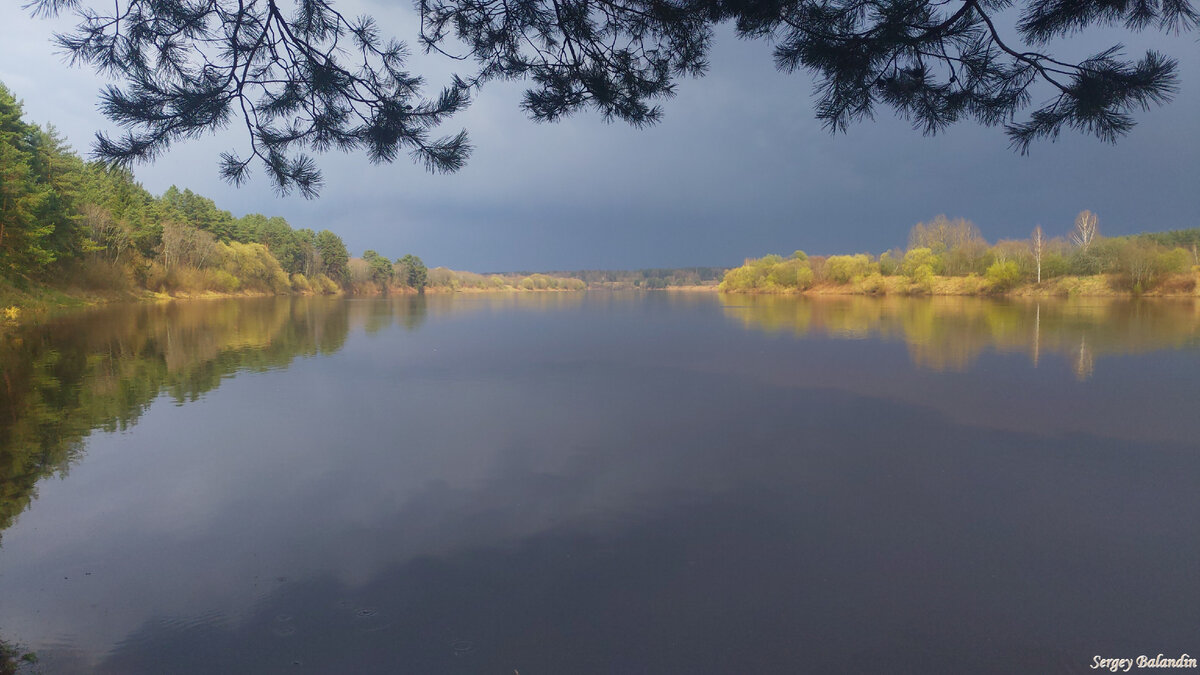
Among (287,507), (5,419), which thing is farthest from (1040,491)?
(5,419)

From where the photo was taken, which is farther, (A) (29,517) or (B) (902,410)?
(B) (902,410)

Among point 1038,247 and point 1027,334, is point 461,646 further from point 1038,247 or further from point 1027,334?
point 1038,247

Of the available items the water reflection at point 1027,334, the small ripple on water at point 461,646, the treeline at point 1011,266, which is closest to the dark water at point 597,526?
the small ripple on water at point 461,646

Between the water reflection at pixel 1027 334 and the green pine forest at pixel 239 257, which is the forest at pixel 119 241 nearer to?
the green pine forest at pixel 239 257

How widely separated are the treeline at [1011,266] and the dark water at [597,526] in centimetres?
4826

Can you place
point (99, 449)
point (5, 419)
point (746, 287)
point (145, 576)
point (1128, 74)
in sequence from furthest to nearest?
point (746, 287) < point (5, 419) < point (99, 449) < point (145, 576) < point (1128, 74)

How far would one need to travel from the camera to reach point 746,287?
102 m

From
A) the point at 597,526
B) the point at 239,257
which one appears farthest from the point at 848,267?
the point at 597,526

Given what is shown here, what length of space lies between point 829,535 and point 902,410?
16.2 ft

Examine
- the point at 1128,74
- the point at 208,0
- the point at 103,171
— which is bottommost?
the point at 103,171

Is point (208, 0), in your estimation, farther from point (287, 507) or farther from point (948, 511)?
point (948, 511)

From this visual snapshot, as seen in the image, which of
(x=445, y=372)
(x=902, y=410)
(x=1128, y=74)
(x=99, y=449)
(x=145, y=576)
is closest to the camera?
(x=1128, y=74)

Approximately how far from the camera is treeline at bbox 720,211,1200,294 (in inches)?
1810

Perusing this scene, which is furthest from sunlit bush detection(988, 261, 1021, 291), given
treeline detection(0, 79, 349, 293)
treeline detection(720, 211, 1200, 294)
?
treeline detection(0, 79, 349, 293)
